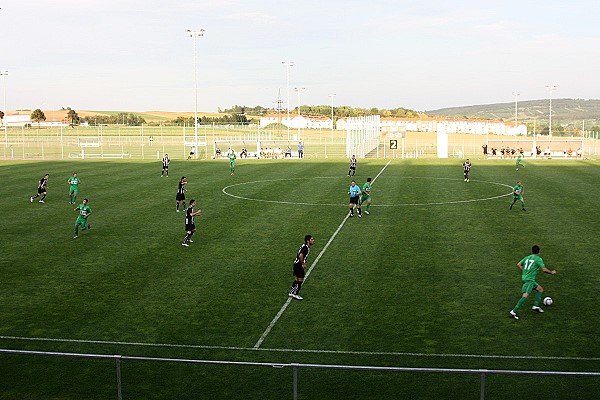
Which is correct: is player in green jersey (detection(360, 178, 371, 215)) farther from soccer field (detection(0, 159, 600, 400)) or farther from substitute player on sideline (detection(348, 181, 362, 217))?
soccer field (detection(0, 159, 600, 400))

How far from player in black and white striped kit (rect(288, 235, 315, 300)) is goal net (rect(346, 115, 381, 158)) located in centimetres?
5452

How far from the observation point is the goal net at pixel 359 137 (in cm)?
7469

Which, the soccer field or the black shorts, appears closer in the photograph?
the soccer field

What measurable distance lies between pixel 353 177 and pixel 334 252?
90.5 feet

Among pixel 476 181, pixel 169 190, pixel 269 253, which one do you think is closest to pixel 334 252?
pixel 269 253

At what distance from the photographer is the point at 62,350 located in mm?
15242

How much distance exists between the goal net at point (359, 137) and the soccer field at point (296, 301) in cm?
3561

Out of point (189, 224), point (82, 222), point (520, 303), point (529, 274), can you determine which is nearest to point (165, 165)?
point (82, 222)

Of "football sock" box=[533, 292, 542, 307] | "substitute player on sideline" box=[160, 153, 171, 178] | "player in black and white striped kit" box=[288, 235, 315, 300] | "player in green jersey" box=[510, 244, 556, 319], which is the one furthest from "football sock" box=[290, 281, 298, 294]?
"substitute player on sideline" box=[160, 153, 171, 178]

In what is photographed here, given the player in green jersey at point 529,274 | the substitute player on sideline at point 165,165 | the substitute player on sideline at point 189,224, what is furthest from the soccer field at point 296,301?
the substitute player on sideline at point 165,165

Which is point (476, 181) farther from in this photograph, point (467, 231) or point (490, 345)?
point (490, 345)

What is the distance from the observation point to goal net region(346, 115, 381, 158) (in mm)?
74688

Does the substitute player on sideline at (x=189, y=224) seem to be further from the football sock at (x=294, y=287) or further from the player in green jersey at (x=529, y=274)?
the player in green jersey at (x=529, y=274)

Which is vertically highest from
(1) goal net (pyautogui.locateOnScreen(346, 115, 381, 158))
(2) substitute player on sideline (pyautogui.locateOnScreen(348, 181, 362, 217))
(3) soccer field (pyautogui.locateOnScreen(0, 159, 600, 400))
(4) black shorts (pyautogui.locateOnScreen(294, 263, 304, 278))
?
(1) goal net (pyautogui.locateOnScreen(346, 115, 381, 158))
